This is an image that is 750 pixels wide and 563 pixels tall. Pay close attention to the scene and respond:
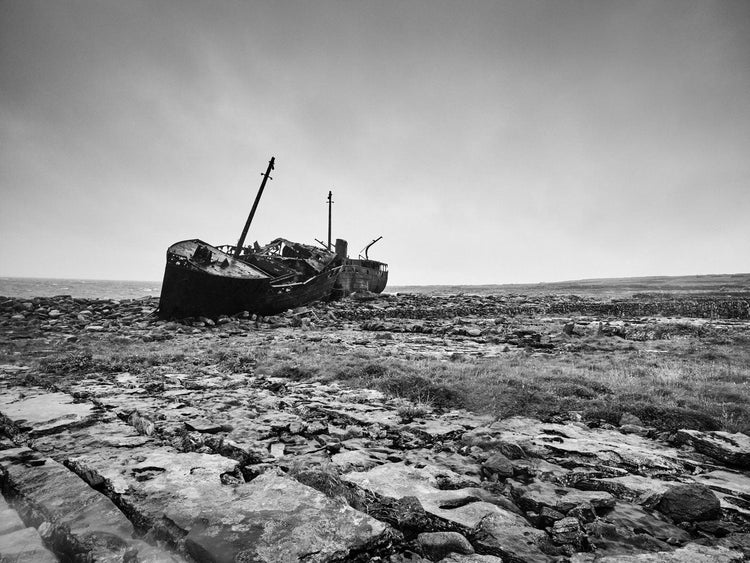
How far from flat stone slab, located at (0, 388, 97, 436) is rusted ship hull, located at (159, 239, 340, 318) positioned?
374 inches

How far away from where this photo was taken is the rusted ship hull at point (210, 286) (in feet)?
43.1

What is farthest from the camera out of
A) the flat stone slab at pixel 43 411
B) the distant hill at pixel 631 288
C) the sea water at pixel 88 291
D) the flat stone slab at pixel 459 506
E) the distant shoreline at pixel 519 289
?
the distant hill at pixel 631 288

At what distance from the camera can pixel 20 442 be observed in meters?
2.69

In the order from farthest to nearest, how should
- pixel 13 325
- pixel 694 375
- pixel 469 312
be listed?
pixel 469 312
pixel 13 325
pixel 694 375

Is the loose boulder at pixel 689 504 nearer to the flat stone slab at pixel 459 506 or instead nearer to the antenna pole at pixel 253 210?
the flat stone slab at pixel 459 506

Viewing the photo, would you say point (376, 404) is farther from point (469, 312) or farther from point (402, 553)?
point (469, 312)

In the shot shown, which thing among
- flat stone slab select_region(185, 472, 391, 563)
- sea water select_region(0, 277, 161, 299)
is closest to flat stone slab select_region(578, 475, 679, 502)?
flat stone slab select_region(185, 472, 391, 563)

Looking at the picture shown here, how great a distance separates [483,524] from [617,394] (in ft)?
11.2

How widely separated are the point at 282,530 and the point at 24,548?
3.76 feet

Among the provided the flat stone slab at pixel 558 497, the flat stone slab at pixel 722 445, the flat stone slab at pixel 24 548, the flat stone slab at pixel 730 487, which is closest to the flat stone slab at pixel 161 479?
the flat stone slab at pixel 24 548

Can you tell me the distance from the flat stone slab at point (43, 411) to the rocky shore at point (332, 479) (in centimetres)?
3

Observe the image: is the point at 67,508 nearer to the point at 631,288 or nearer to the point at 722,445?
the point at 722,445

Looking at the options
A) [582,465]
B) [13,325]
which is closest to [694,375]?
[582,465]

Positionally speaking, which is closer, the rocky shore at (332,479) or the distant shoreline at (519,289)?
the rocky shore at (332,479)
